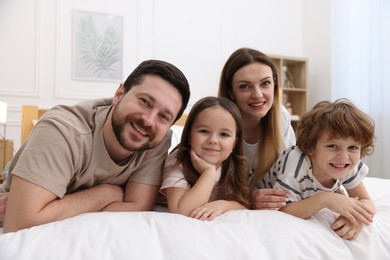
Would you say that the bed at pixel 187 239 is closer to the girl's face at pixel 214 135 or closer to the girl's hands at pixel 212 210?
the girl's hands at pixel 212 210

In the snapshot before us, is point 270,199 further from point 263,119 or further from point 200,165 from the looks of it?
point 263,119

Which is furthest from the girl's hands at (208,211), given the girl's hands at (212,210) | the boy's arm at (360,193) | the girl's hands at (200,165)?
the boy's arm at (360,193)

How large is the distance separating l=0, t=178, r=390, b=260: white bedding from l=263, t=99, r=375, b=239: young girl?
64 millimetres

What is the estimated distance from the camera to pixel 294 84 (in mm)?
4488

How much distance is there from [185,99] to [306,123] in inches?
16.6

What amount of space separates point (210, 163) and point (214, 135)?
0.32 feet

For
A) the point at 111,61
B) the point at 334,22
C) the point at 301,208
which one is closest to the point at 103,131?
the point at 301,208

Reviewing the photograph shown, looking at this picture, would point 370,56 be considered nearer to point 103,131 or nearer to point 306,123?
point 306,123

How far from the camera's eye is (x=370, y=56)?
3771mm

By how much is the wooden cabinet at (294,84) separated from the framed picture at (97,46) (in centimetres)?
171

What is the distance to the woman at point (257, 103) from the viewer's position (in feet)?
5.10

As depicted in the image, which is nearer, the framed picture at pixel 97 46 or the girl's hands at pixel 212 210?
the girl's hands at pixel 212 210

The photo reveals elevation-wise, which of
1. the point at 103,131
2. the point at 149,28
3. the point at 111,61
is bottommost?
the point at 103,131

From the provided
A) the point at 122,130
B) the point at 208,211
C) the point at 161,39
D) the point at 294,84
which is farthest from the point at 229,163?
the point at 294,84
